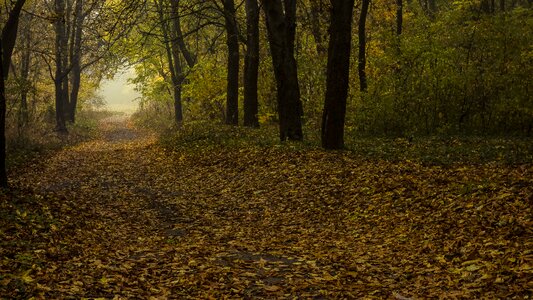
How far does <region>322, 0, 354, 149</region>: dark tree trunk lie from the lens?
13789 millimetres

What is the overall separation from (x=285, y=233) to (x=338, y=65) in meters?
6.22

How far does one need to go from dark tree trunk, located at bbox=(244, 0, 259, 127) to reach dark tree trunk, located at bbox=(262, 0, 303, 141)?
13.1ft

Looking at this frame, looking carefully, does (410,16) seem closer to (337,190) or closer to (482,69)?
(482,69)

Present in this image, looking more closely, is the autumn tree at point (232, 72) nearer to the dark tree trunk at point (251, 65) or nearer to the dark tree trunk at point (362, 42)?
the dark tree trunk at point (251, 65)

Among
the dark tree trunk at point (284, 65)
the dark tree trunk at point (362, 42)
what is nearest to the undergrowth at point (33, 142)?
the dark tree trunk at point (284, 65)

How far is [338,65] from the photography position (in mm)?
14031

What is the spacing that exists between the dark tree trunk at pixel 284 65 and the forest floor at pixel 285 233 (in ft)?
7.90

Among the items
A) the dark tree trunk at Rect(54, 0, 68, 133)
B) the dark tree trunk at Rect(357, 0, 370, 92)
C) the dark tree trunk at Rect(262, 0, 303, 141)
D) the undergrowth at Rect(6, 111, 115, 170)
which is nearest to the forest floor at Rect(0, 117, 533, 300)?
the dark tree trunk at Rect(262, 0, 303, 141)

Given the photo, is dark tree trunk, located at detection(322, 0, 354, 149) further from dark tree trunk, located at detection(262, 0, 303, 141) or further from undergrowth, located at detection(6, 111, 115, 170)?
undergrowth, located at detection(6, 111, 115, 170)

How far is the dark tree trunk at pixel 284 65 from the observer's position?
53.3ft

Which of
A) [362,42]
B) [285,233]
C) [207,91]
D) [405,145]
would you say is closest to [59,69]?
[207,91]

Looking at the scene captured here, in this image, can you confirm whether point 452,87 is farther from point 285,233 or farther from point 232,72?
point 285,233

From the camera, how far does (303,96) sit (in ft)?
75.6

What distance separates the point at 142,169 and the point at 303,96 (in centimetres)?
881
